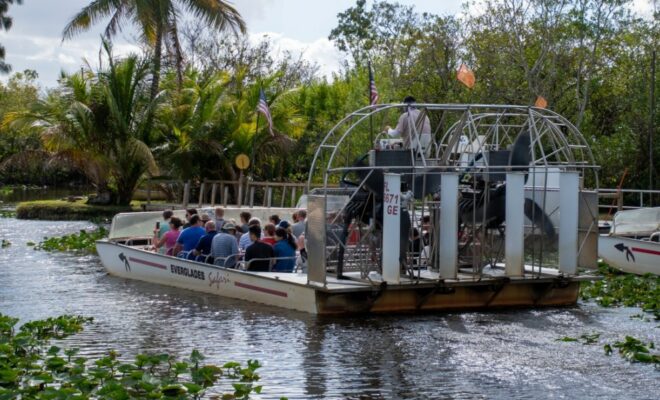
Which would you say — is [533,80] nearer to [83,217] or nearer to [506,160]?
[83,217]

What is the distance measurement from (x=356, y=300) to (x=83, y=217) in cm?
2640

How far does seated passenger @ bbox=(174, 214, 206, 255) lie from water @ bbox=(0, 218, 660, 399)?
2.85 feet

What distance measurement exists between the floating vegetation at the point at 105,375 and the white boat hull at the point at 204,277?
3.87 meters

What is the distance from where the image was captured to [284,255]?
1923cm

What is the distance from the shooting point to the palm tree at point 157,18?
43750 mm

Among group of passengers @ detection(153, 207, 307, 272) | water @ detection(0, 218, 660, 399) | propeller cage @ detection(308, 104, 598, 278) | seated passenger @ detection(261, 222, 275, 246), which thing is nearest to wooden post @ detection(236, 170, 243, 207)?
group of passengers @ detection(153, 207, 307, 272)

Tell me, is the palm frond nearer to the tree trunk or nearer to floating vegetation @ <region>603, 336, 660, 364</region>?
the tree trunk

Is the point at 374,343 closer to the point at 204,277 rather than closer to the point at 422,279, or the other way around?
the point at 422,279

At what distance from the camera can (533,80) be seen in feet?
135

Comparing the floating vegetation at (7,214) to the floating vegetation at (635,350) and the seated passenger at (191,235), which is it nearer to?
the seated passenger at (191,235)

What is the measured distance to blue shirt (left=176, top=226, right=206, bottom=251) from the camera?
2103cm

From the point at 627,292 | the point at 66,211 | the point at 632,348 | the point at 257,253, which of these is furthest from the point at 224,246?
the point at 66,211

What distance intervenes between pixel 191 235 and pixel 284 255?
259 cm

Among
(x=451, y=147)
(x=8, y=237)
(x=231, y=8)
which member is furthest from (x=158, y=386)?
(x=231, y=8)
